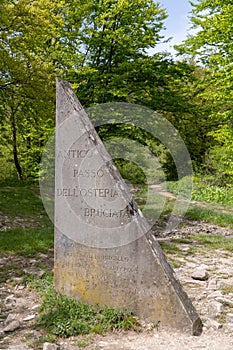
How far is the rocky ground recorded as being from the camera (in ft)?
11.1

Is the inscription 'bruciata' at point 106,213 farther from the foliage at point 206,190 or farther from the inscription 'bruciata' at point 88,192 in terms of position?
the foliage at point 206,190

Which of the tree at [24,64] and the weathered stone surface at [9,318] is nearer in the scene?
the weathered stone surface at [9,318]

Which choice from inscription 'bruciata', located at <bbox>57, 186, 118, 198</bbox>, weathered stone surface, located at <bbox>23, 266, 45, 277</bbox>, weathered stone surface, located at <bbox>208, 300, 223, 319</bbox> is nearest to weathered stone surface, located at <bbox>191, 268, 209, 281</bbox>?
weathered stone surface, located at <bbox>208, 300, 223, 319</bbox>

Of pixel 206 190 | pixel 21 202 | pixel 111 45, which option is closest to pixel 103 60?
pixel 111 45

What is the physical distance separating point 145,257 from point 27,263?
256 centimetres

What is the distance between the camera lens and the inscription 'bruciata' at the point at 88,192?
4.06 meters

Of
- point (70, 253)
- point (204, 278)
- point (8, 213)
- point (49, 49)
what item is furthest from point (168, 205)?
point (70, 253)

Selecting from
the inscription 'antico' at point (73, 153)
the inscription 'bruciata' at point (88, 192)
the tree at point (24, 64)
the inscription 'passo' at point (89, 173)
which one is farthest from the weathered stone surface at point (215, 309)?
the tree at point (24, 64)

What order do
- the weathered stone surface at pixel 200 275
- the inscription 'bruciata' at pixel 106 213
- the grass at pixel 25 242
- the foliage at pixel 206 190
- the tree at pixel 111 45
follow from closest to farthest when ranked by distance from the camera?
the inscription 'bruciata' at pixel 106 213
the weathered stone surface at pixel 200 275
the grass at pixel 25 242
the tree at pixel 111 45
the foliage at pixel 206 190

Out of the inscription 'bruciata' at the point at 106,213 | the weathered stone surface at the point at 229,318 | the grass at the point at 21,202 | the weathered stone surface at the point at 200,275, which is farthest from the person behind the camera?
the grass at the point at 21,202

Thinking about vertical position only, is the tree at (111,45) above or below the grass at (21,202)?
above

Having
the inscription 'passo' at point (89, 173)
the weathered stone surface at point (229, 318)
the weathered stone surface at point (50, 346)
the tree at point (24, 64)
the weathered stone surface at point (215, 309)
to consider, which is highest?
the tree at point (24, 64)

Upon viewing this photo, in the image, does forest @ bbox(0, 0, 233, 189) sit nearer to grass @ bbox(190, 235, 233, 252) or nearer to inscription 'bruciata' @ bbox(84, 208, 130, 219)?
grass @ bbox(190, 235, 233, 252)

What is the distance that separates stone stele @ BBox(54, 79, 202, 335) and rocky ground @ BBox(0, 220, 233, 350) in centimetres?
22
